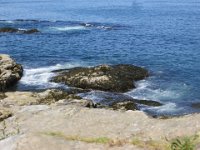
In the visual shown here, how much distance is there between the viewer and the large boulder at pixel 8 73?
4538 cm

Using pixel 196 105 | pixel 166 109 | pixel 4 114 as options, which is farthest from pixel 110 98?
pixel 4 114

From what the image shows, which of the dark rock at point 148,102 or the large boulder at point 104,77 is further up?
the large boulder at point 104,77

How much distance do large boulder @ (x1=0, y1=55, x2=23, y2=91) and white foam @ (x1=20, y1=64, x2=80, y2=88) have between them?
0.94 metres

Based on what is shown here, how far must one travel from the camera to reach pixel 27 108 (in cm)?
2969

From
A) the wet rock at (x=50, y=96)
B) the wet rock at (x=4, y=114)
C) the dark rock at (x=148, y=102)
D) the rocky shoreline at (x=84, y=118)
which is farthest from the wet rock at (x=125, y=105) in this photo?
the wet rock at (x=4, y=114)

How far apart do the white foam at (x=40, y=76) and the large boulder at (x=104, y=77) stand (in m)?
1.23

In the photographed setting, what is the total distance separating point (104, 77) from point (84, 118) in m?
21.2

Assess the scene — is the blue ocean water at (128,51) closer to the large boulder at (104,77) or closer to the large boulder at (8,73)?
the large boulder at (8,73)

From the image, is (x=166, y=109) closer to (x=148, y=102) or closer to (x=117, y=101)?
(x=148, y=102)

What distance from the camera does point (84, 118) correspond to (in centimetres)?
Answer: 2553

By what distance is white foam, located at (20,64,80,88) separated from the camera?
47819 millimetres

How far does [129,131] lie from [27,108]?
1099cm

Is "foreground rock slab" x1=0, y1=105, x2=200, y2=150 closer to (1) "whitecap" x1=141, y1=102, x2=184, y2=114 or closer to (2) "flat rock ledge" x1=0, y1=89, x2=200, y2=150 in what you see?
(2) "flat rock ledge" x1=0, y1=89, x2=200, y2=150

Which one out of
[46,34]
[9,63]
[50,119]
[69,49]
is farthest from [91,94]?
[46,34]
